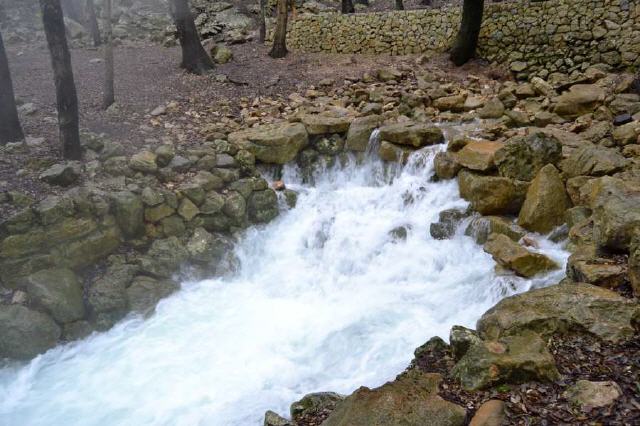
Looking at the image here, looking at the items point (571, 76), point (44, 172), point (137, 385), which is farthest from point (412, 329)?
point (571, 76)

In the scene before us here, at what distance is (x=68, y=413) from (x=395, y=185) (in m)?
6.77

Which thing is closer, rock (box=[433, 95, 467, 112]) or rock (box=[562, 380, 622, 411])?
rock (box=[562, 380, 622, 411])

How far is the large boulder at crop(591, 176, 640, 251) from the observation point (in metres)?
5.12

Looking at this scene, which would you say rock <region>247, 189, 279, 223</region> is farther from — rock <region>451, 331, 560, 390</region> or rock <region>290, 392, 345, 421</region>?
rock <region>451, 331, 560, 390</region>

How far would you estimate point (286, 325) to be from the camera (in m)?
7.07

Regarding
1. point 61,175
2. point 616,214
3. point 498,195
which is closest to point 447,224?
point 498,195

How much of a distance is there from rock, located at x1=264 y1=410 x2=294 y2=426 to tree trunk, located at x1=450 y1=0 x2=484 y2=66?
1152 centimetres

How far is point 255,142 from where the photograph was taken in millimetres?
10102

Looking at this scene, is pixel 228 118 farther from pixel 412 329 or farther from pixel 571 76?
pixel 571 76

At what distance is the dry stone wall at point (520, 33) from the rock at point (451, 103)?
250 cm

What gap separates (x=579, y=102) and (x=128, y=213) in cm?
906

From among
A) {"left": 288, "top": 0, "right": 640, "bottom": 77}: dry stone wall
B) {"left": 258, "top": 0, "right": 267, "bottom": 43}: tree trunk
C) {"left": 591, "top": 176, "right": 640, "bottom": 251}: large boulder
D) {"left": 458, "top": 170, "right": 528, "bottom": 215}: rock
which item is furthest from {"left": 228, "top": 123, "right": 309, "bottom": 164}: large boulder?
{"left": 258, "top": 0, "right": 267, "bottom": 43}: tree trunk

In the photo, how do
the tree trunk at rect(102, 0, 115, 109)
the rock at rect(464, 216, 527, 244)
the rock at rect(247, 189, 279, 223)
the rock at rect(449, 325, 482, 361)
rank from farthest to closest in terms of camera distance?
the tree trunk at rect(102, 0, 115, 109) < the rock at rect(247, 189, 279, 223) < the rock at rect(464, 216, 527, 244) < the rock at rect(449, 325, 482, 361)

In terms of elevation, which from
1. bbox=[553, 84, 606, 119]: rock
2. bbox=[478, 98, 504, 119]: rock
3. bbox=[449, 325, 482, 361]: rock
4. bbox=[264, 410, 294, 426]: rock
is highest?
bbox=[553, 84, 606, 119]: rock
